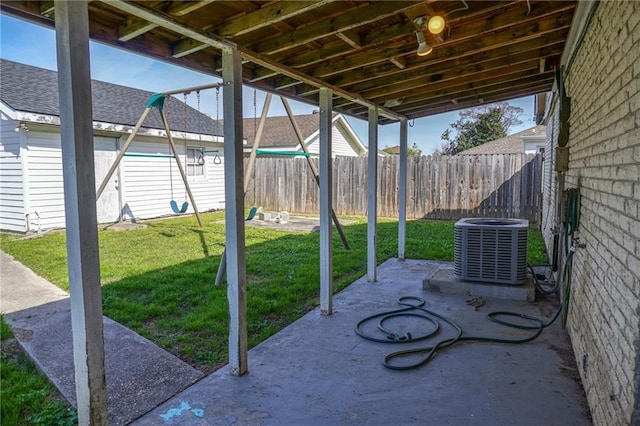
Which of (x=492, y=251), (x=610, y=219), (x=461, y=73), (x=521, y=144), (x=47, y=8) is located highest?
(x=521, y=144)

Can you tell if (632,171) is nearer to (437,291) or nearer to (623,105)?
(623,105)

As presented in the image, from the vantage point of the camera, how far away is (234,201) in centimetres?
262

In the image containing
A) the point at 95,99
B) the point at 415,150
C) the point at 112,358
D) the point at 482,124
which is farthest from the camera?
the point at 415,150

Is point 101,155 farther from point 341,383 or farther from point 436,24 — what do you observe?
point 436,24

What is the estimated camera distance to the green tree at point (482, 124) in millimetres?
27703

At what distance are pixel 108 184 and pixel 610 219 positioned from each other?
981 cm

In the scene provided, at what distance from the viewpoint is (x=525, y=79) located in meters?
4.50

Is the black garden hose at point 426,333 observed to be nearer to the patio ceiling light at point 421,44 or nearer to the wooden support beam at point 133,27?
the patio ceiling light at point 421,44

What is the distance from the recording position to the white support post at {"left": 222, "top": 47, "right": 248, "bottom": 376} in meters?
2.57

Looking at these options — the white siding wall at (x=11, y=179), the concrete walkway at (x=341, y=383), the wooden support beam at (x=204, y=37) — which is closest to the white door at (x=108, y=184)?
the white siding wall at (x=11, y=179)

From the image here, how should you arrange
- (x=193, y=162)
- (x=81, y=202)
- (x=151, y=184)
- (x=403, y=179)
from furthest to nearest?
(x=193, y=162) → (x=151, y=184) → (x=403, y=179) → (x=81, y=202)

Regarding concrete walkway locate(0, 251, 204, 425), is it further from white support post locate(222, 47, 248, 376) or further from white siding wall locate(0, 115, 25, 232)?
white siding wall locate(0, 115, 25, 232)

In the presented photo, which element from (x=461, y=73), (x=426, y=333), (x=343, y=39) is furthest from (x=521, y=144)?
(x=343, y=39)

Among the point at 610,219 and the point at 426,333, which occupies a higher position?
the point at 610,219
